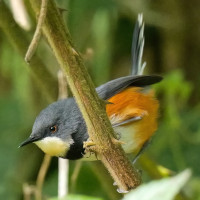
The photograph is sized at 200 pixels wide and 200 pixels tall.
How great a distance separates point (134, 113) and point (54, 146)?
25.0 inches

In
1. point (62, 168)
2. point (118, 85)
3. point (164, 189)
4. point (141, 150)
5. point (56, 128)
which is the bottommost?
point (141, 150)

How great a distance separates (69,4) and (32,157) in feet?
4.34

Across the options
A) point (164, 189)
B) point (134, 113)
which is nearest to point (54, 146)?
point (134, 113)

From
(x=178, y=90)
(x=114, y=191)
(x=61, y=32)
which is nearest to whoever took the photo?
(x=61, y=32)

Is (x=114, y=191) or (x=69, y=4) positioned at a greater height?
(x=69, y=4)

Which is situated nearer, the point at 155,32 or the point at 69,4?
the point at 69,4

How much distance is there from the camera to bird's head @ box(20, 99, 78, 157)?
247cm

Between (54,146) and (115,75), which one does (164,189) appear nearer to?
(54,146)

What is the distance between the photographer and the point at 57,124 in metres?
2.60

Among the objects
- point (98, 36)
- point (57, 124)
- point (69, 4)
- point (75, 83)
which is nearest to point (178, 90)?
point (98, 36)

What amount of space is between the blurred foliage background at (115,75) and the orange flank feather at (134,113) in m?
0.15

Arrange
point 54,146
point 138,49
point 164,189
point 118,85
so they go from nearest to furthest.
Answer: point 164,189 → point 54,146 → point 118,85 → point 138,49

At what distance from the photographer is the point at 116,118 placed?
2.83 m

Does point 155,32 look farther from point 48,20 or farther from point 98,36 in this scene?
point 48,20
